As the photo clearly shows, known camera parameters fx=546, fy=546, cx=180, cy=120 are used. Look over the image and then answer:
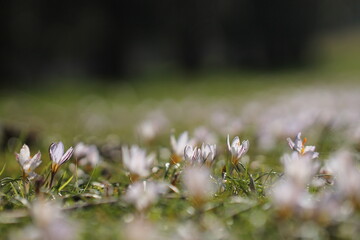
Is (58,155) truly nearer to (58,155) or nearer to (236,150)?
(58,155)

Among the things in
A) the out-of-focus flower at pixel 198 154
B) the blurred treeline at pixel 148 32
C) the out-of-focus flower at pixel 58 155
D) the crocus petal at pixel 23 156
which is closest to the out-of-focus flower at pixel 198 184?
the out-of-focus flower at pixel 198 154

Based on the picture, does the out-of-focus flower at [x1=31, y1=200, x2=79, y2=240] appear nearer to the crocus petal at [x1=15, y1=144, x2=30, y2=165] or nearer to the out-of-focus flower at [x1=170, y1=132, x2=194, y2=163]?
the crocus petal at [x1=15, y1=144, x2=30, y2=165]

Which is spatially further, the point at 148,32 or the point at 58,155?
the point at 148,32

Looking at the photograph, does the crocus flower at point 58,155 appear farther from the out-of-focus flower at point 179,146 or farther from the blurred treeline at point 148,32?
the blurred treeline at point 148,32

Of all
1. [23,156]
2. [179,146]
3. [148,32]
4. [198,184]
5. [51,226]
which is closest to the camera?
[51,226]

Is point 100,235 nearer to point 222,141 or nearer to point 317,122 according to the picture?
point 222,141

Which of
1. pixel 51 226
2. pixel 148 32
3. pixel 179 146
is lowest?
pixel 148 32

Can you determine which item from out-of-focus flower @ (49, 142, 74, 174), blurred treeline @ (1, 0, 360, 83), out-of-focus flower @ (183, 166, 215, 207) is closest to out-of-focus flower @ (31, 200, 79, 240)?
out-of-focus flower @ (183, 166, 215, 207)

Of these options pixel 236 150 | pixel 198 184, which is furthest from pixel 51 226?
pixel 236 150

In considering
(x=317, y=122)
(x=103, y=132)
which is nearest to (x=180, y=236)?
(x=317, y=122)
